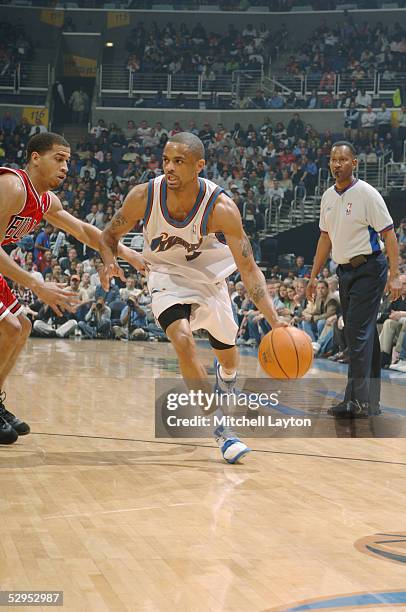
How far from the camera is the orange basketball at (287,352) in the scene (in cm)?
484

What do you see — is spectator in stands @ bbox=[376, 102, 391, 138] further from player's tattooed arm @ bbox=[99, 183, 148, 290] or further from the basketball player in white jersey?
player's tattooed arm @ bbox=[99, 183, 148, 290]

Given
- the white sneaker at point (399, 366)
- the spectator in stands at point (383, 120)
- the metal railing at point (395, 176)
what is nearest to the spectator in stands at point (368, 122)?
the spectator in stands at point (383, 120)

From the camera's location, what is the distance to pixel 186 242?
4.86 meters

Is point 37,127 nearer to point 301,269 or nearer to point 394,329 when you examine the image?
point 301,269

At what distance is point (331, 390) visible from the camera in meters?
8.12

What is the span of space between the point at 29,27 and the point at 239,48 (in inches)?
272

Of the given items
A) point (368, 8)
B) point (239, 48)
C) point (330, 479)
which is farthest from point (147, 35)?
point (330, 479)

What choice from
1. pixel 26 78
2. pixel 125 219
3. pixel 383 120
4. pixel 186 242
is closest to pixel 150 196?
pixel 125 219

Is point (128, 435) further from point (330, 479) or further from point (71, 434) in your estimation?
point (330, 479)

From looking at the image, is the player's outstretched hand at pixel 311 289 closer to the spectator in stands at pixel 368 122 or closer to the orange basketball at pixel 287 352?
the orange basketball at pixel 287 352

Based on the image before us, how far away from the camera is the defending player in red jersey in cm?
488

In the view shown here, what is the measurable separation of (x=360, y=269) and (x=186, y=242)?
1.87m

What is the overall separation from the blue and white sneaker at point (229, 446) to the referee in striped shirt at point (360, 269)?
172cm

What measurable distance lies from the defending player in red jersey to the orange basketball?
99cm
